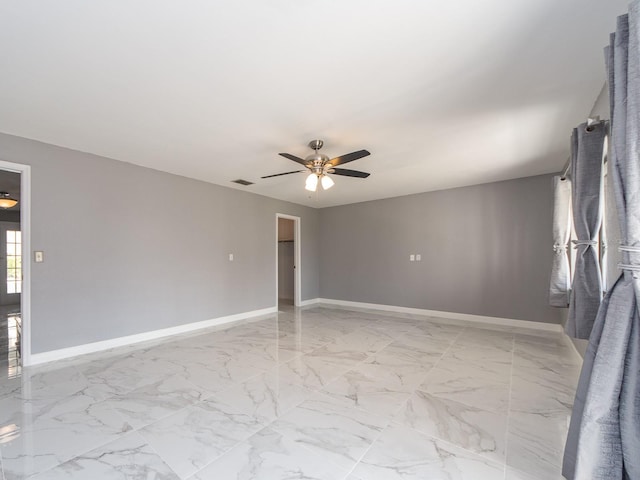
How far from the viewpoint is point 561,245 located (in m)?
3.26

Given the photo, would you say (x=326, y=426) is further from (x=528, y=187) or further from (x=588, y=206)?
(x=528, y=187)

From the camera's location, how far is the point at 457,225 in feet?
16.8

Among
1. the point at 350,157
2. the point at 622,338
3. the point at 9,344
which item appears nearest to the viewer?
the point at 622,338

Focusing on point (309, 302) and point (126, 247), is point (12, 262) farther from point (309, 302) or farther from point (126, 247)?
point (309, 302)

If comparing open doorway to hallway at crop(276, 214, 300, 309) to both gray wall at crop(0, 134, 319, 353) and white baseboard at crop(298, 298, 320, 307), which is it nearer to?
white baseboard at crop(298, 298, 320, 307)

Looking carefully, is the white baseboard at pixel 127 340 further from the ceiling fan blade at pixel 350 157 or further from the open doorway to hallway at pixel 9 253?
the ceiling fan blade at pixel 350 157

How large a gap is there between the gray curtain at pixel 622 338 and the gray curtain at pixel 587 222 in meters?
0.80

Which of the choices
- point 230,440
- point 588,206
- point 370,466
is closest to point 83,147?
point 230,440

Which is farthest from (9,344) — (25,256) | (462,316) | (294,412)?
(462,316)

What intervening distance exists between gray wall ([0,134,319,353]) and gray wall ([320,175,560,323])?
2.28m

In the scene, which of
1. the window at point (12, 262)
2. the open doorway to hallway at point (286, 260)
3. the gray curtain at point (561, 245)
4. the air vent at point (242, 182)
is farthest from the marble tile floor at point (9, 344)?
the gray curtain at point (561, 245)

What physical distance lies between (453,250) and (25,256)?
19.8 feet

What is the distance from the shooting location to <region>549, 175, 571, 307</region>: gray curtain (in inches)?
123

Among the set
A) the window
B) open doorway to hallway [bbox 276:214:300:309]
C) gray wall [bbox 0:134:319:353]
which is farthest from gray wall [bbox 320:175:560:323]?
the window
